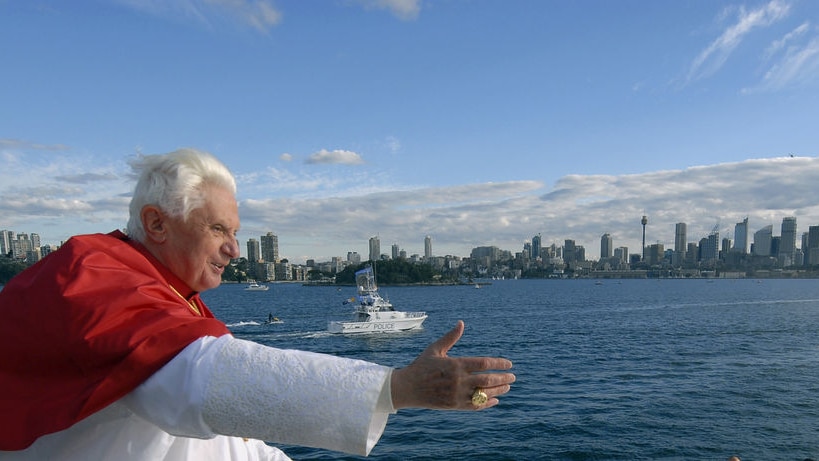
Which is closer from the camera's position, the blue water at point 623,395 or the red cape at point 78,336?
the red cape at point 78,336

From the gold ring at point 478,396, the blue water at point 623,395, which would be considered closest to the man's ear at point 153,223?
the gold ring at point 478,396

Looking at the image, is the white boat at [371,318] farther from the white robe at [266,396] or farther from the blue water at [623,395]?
the white robe at [266,396]

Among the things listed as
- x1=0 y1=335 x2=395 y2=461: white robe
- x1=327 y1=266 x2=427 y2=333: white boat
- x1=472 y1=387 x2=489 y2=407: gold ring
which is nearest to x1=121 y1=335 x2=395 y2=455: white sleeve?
x1=0 y1=335 x2=395 y2=461: white robe

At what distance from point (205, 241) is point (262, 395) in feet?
2.25

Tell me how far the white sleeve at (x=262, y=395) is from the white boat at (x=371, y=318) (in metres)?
44.1

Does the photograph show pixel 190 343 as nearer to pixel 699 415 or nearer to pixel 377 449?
pixel 377 449

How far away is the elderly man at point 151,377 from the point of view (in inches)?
36.1

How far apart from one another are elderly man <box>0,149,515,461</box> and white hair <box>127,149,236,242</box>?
222mm

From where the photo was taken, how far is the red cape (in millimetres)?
931

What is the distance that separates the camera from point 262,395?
917 millimetres

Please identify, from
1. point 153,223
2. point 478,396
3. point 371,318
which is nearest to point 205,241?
point 153,223

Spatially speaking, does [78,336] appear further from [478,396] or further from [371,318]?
[371,318]

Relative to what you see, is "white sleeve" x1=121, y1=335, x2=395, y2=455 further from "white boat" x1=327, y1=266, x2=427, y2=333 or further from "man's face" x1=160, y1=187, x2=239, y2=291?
"white boat" x1=327, y1=266, x2=427, y2=333

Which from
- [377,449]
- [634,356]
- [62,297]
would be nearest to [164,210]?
[62,297]
